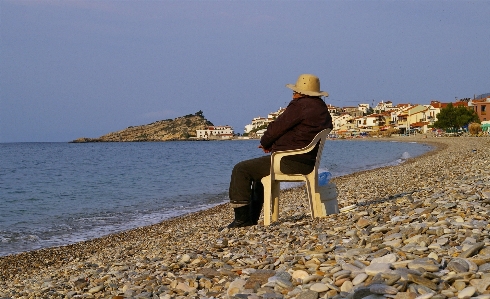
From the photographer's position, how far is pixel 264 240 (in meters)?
5.97

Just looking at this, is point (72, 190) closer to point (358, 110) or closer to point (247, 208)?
point (247, 208)

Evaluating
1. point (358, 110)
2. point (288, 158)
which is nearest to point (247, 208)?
point (288, 158)

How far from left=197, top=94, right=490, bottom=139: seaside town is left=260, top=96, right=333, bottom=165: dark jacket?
243 ft

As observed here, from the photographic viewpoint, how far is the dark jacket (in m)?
6.68

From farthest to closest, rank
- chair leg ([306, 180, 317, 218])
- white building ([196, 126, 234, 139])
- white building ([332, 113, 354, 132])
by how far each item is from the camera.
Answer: white building ([196, 126, 234, 139]) < white building ([332, 113, 354, 132]) < chair leg ([306, 180, 317, 218])

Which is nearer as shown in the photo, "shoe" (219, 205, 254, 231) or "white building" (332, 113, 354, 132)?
"shoe" (219, 205, 254, 231)

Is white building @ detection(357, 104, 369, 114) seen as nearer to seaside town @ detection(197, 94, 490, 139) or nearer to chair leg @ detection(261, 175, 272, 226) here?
seaside town @ detection(197, 94, 490, 139)

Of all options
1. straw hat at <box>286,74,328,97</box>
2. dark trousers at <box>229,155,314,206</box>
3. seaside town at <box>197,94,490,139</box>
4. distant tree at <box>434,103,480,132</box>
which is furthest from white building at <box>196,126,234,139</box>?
straw hat at <box>286,74,328,97</box>

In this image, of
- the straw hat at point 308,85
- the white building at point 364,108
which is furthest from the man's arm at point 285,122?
the white building at point 364,108

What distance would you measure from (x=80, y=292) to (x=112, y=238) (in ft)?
20.5

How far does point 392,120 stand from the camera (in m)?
138

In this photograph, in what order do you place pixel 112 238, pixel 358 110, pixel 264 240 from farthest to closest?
pixel 358 110 < pixel 112 238 < pixel 264 240

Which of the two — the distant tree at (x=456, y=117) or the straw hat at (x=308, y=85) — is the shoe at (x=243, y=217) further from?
the distant tree at (x=456, y=117)

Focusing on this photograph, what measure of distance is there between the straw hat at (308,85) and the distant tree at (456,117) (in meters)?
85.1
